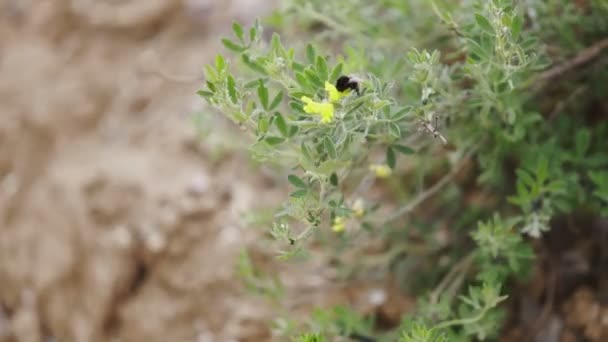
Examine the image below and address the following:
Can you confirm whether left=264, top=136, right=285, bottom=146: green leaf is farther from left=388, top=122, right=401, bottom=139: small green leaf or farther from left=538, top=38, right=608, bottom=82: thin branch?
left=538, top=38, right=608, bottom=82: thin branch

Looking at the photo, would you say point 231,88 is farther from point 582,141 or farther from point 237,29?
point 582,141

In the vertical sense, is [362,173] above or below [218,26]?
below

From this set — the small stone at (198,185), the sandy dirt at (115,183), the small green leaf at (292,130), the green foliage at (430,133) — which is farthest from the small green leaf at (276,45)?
the small stone at (198,185)

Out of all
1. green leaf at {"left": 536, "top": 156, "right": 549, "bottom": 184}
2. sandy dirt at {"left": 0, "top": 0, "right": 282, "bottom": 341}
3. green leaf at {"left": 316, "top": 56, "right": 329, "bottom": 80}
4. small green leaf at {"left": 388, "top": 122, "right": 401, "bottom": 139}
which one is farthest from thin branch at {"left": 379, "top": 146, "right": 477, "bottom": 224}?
sandy dirt at {"left": 0, "top": 0, "right": 282, "bottom": 341}

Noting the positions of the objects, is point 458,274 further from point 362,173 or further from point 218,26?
point 218,26

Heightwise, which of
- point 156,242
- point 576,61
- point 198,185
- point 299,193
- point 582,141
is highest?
point 198,185

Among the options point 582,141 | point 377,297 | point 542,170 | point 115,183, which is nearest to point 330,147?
point 542,170

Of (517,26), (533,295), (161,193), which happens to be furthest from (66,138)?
(517,26)
